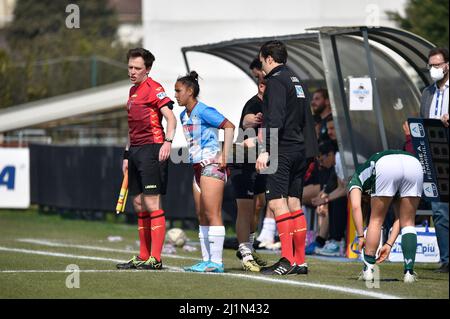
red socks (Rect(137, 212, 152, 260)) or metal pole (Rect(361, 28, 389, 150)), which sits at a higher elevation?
metal pole (Rect(361, 28, 389, 150))

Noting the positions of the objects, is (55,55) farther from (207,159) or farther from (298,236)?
(298,236)

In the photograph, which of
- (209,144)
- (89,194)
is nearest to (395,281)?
(209,144)

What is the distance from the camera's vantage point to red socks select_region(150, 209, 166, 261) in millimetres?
13570

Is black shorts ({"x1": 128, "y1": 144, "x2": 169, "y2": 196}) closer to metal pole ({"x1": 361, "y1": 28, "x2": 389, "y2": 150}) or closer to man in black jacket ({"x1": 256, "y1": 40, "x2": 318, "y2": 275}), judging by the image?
man in black jacket ({"x1": 256, "y1": 40, "x2": 318, "y2": 275})

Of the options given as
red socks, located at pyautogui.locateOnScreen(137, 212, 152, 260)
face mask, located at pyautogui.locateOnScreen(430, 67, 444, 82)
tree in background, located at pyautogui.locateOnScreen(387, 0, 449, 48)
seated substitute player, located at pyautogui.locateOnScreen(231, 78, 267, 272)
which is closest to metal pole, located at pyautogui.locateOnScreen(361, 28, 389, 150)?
face mask, located at pyautogui.locateOnScreen(430, 67, 444, 82)

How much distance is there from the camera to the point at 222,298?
10922 mm

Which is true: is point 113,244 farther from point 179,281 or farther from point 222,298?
point 222,298

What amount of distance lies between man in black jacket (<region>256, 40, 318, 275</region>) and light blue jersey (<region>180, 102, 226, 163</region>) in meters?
0.53

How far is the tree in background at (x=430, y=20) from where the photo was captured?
33.8 meters

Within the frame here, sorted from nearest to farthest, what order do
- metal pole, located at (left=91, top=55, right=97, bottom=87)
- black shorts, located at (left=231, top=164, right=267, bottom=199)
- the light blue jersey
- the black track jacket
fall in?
the black track jacket < the light blue jersey < black shorts, located at (left=231, top=164, right=267, bottom=199) < metal pole, located at (left=91, top=55, right=97, bottom=87)

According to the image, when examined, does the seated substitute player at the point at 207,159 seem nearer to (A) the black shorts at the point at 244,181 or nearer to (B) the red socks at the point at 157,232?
(B) the red socks at the point at 157,232

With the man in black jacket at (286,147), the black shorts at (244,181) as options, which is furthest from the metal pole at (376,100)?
the man in black jacket at (286,147)

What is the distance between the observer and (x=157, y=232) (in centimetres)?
1359
